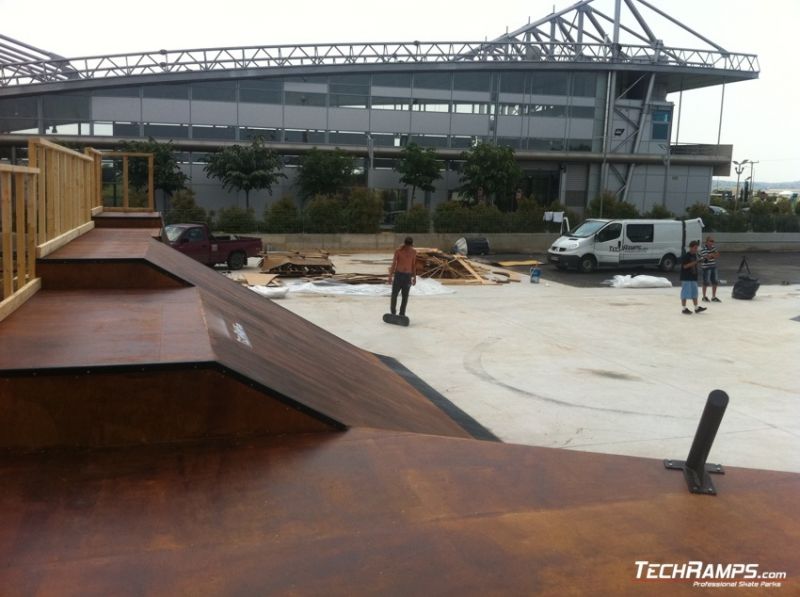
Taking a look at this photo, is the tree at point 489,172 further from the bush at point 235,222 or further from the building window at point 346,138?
the bush at point 235,222

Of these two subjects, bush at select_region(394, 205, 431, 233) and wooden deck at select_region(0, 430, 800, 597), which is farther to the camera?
bush at select_region(394, 205, 431, 233)

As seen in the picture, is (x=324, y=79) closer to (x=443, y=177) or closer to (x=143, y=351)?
(x=443, y=177)

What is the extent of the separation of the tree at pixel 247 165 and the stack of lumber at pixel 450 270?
20475mm

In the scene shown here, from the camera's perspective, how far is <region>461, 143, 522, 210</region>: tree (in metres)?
45.3

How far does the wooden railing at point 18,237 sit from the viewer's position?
4.89 m

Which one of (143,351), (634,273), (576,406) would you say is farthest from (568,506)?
(634,273)

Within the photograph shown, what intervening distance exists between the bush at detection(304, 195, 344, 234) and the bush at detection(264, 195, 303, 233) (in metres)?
0.49

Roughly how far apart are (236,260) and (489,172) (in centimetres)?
2531

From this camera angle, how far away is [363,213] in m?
35.0

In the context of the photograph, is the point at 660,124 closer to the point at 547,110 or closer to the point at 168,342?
the point at 547,110

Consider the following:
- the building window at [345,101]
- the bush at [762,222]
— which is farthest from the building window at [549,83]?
the bush at [762,222]

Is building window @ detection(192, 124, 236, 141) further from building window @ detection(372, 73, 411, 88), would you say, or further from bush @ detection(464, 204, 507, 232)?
bush @ detection(464, 204, 507, 232)

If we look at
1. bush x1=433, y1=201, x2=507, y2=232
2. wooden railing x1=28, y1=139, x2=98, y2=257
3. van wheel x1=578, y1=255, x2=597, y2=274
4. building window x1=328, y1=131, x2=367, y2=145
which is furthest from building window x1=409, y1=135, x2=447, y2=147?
wooden railing x1=28, y1=139, x2=98, y2=257

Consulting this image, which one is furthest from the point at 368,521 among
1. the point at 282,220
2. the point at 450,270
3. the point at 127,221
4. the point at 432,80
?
the point at 432,80
